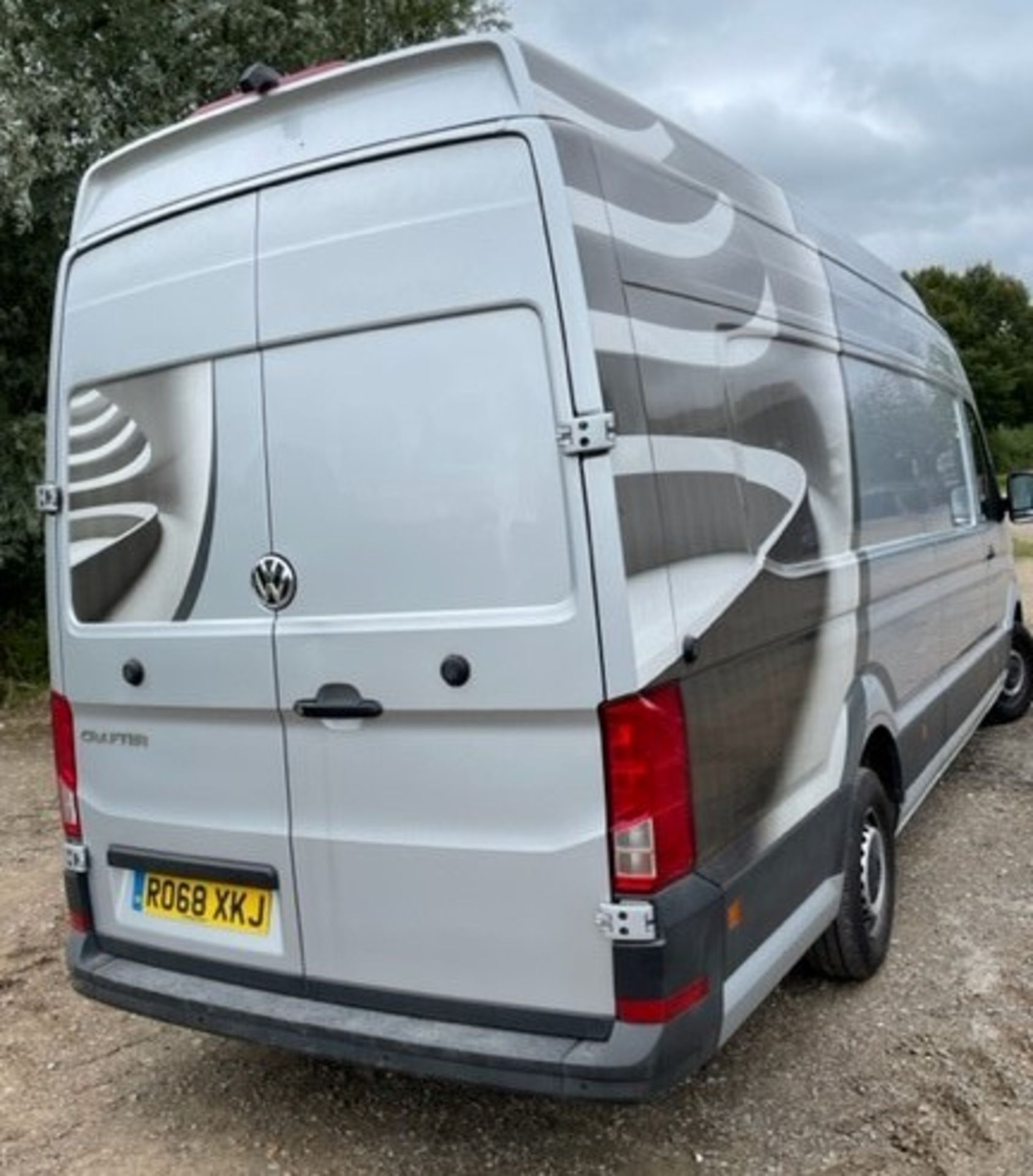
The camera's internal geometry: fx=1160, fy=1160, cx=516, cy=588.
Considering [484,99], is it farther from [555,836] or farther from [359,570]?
[555,836]

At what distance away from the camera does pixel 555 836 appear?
8.42 ft

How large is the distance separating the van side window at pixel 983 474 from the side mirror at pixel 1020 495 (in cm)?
10

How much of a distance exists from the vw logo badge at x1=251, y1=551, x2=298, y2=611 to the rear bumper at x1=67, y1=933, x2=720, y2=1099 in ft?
3.30

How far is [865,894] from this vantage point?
3891 mm

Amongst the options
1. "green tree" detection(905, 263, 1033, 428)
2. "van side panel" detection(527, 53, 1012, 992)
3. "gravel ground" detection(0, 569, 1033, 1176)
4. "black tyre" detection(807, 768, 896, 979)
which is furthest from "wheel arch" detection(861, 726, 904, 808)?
"green tree" detection(905, 263, 1033, 428)

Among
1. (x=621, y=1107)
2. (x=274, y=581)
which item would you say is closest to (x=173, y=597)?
Answer: (x=274, y=581)

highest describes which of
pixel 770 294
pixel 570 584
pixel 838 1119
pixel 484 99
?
pixel 484 99

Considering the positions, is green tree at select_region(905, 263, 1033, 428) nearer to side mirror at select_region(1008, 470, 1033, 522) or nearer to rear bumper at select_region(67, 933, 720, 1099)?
side mirror at select_region(1008, 470, 1033, 522)

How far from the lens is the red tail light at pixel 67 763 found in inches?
132

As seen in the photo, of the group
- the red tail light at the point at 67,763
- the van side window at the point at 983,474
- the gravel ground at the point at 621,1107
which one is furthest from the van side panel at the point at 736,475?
the van side window at the point at 983,474

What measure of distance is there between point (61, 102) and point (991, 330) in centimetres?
6602

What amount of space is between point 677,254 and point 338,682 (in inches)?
52.9

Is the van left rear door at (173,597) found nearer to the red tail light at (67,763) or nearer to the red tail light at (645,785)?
the red tail light at (67,763)

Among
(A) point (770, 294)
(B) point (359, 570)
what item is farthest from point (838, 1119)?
(A) point (770, 294)
